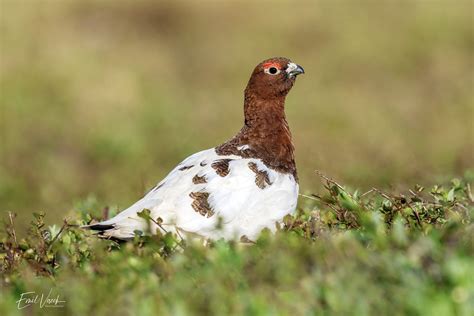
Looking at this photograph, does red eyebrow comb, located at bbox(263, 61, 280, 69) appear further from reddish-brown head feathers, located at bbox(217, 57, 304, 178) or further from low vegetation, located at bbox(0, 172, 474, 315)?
low vegetation, located at bbox(0, 172, 474, 315)

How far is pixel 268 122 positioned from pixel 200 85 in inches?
389

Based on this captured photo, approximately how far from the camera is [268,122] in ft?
20.2

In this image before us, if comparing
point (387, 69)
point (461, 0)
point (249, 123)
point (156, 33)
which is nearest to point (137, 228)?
point (249, 123)

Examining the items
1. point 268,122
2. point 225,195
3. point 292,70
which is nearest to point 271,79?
point 292,70

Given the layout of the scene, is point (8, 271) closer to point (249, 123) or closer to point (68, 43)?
point (249, 123)

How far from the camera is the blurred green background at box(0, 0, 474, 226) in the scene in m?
12.0

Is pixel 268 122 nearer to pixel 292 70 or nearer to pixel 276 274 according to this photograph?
pixel 292 70

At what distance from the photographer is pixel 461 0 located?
17641mm

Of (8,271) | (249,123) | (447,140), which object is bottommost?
(447,140)

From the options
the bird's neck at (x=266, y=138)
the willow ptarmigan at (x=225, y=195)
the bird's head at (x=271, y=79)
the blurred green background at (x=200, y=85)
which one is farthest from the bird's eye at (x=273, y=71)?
the blurred green background at (x=200, y=85)

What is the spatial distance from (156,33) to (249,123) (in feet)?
37.4

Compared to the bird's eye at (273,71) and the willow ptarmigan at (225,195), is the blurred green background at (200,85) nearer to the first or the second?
the bird's eye at (273,71)

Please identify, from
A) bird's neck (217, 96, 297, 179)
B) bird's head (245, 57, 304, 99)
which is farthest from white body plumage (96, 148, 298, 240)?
bird's head (245, 57, 304, 99)

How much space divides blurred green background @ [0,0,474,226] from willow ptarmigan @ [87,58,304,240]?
12.7 ft
